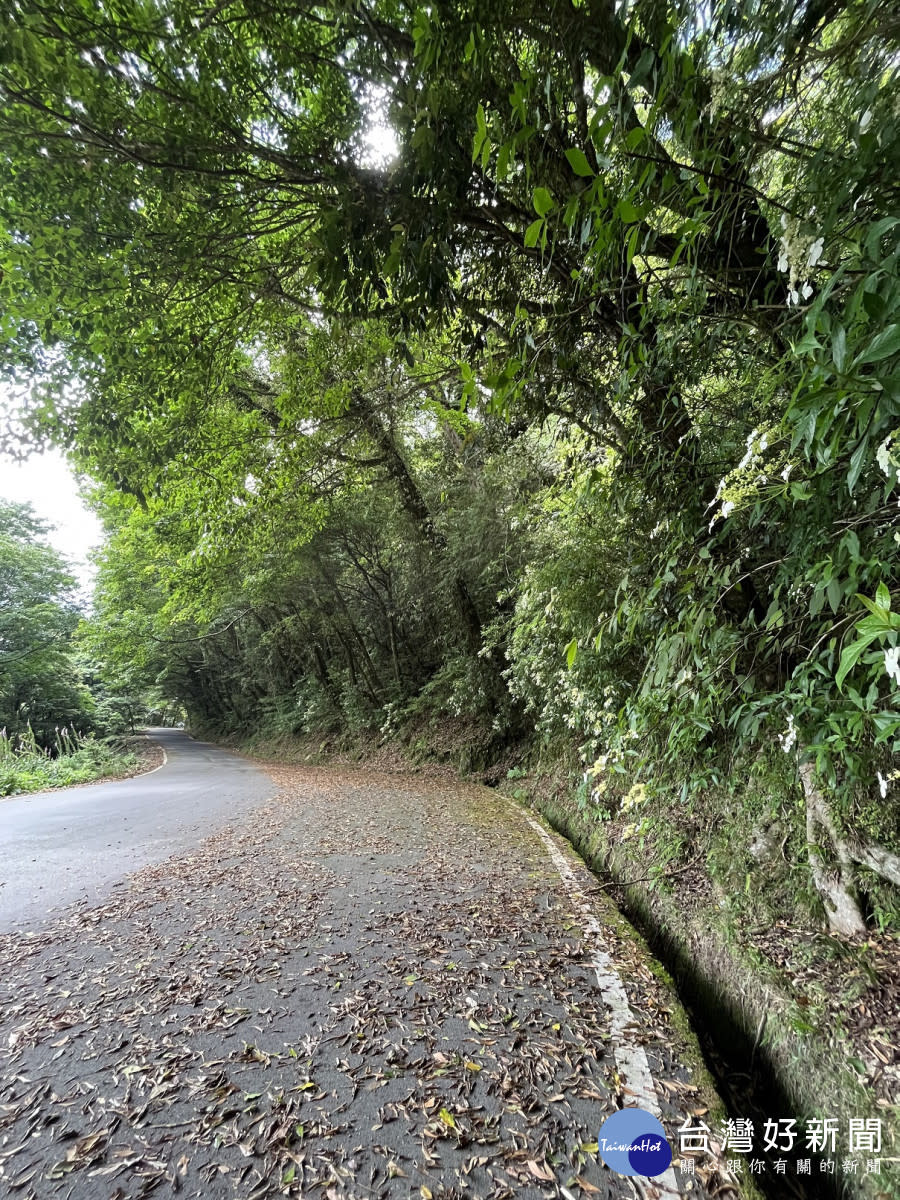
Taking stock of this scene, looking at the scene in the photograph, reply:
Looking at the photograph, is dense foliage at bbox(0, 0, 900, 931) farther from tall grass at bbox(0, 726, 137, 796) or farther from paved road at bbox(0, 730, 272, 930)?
tall grass at bbox(0, 726, 137, 796)

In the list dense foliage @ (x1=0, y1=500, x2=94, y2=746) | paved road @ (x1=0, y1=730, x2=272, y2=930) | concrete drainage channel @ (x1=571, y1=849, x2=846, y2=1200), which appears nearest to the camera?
concrete drainage channel @ (x1=571, y1=849, x2=846, y2=1200)

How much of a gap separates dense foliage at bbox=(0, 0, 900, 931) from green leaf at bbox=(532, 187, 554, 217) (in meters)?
0.08

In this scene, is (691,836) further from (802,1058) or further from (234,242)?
(234,242)

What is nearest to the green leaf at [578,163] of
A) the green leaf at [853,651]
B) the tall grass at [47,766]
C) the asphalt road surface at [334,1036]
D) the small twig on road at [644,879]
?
the green leaf at [853,651]

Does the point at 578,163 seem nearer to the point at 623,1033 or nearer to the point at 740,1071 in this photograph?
the point at 623,1033

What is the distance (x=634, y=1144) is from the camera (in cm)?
186

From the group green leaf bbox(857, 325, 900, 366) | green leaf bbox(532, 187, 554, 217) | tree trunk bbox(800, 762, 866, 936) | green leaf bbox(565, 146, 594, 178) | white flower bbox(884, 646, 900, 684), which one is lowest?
tree trunk bbox(800, 762, 866, 936)

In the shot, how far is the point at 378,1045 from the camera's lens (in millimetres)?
2428

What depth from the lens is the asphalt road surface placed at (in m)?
1.80

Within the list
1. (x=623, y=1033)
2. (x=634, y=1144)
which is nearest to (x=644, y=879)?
(x=623, y=1033)

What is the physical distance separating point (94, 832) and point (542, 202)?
327 inches

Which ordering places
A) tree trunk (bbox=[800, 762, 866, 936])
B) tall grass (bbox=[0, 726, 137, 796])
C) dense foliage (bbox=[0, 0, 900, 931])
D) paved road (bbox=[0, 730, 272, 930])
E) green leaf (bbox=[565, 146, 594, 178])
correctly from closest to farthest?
green leaf (bbox=[565, 146, 594, 178]) < dense foliage (bbox=[0, 0, 900, 931]) < tree trunk (bbox=[800, 762, 866, 936]) < paved road (bbox=[0, 730, 272, 930]) < tall grass (bbox=[0, 726, 137, 796])

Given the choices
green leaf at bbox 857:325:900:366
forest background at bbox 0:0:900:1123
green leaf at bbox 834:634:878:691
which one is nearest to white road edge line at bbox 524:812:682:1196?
forest background at bbox 0:0:900:1123

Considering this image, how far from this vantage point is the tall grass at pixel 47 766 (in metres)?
10.5
